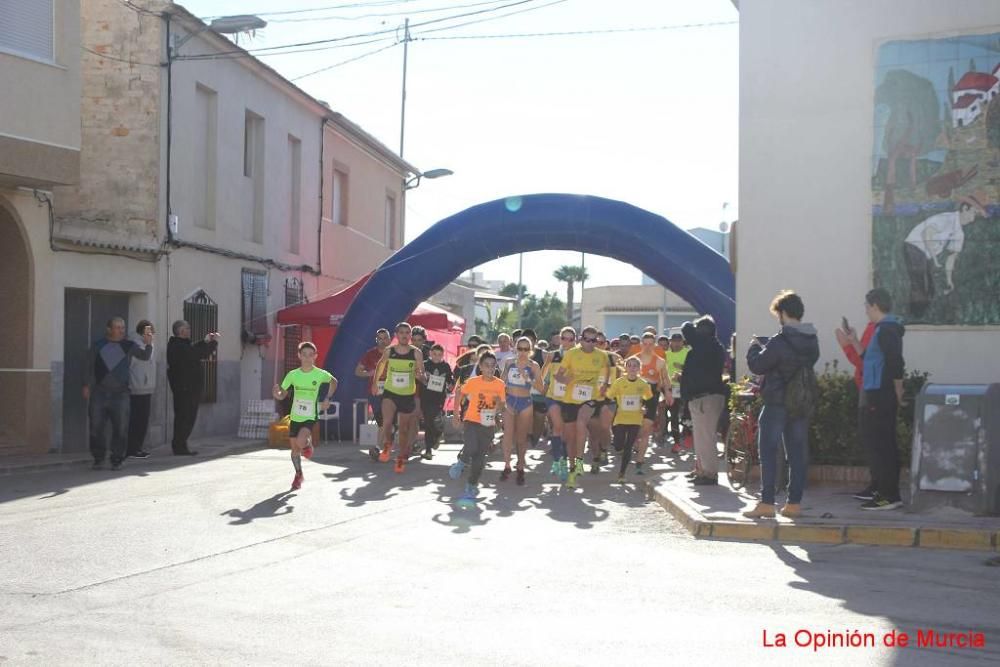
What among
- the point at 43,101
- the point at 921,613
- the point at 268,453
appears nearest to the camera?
the point at 921,613

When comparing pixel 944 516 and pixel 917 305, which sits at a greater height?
pixel 917 305

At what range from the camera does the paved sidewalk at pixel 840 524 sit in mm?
8977

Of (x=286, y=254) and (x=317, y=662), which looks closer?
(x=317, y=662)

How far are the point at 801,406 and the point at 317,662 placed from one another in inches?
218

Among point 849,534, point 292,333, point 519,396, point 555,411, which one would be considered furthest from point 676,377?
point 292,333

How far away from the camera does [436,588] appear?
7.18 m

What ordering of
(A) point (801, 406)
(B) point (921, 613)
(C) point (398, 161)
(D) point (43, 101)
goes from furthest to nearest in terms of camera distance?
(C) point (398, 161) < (D) point (43, 101) < (A) point (801, 406) < (B) point (921, 613)

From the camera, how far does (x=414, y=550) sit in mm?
8727

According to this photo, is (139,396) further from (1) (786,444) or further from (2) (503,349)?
(1) (786,444)

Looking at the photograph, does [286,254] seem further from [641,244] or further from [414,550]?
[414,550]

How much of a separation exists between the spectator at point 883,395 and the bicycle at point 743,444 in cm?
184

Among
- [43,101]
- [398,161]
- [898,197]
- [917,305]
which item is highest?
[398,161]

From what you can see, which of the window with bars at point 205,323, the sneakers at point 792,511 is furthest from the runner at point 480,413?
the window with bars at point 205,323

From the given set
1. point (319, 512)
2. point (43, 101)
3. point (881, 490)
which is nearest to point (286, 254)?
point (43, 101)
